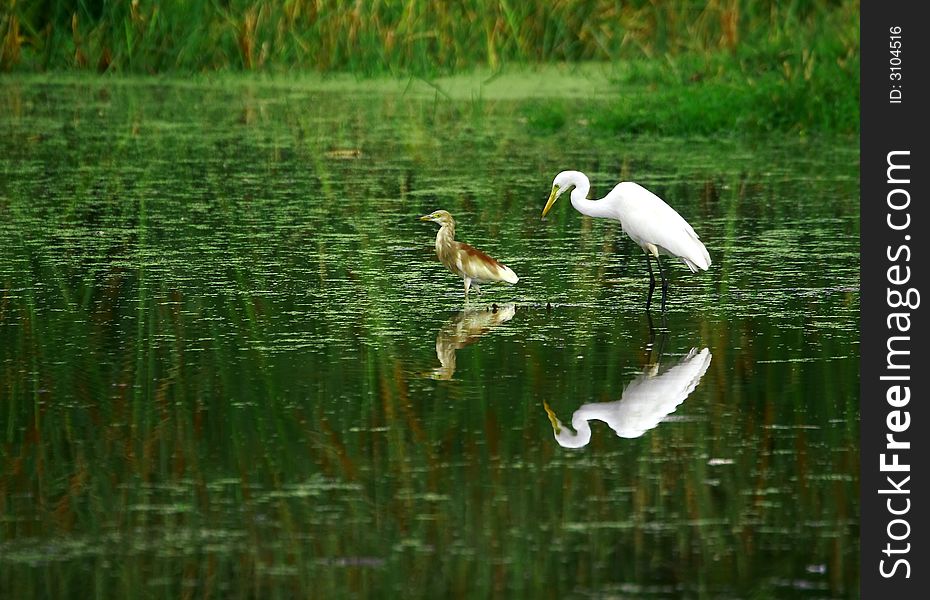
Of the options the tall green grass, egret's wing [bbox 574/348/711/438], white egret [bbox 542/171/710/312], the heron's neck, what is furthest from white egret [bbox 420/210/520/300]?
the tall green grass

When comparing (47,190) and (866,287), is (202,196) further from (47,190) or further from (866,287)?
(866,287)

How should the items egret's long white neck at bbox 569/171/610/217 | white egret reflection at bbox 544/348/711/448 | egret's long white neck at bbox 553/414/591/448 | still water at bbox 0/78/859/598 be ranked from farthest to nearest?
1. egret's long white neck at bbox 569/171/610/217
2. white egret reflection at bbox 544/348/711/448
3. egret's long white neck at bbox 553/414/591/448
4. still water at bbox 0/78/859/598

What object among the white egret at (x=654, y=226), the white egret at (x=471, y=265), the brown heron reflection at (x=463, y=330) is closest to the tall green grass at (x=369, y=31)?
the white egret at (x=654, y=226)

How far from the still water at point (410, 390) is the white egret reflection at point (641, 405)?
2cm

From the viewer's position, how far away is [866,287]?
7992 mm

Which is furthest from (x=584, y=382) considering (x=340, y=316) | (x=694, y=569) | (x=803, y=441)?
(x=694, y=569)

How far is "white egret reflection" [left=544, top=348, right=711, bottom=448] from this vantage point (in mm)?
5379

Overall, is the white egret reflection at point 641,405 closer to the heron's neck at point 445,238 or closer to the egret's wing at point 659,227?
the egret's wing at point 659,227

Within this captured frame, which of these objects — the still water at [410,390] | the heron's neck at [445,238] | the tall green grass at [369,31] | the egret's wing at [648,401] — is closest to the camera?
the still water at [410,390]

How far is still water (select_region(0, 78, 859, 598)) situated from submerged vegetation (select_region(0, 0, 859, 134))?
424 cm

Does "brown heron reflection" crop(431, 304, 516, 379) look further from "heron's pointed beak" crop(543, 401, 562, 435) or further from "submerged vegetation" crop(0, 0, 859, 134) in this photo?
"submerged vegetation" crop(0, 0, 859, 134)

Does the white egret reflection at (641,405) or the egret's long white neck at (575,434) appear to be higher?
the white egret reflection at (641,405)

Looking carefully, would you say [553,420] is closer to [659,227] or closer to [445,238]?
[659,227]

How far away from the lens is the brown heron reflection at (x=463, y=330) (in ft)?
20.9
